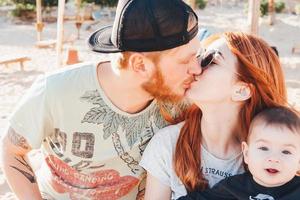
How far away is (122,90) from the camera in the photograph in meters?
2.19

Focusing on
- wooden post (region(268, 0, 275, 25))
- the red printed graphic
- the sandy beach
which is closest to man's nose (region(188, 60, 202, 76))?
the red printed graphic

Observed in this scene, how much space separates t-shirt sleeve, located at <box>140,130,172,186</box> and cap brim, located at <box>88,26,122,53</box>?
425mm

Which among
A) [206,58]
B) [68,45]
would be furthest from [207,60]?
[68,45]

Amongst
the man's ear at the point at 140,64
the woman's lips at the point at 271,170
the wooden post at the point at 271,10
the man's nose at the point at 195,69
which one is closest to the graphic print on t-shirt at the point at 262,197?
the woman's lips at the point at 271,170

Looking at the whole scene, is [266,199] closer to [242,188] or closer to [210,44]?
[242,188]

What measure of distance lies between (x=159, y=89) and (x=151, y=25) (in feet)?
0.94

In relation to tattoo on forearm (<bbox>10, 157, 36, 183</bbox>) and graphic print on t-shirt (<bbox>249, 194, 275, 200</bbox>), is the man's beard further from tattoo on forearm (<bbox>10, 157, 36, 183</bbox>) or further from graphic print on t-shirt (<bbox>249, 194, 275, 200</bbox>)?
tattoo on forearm (<bbox>10, 157, 36, 183</bbox>)

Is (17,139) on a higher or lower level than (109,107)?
lower

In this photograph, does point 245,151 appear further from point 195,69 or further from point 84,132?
point 84,132

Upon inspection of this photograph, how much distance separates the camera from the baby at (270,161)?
194cm

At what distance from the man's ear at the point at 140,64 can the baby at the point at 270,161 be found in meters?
0.47

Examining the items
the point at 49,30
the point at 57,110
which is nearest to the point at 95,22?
the point at 49,30

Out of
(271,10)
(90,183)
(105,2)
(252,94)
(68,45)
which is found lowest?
(105,2)

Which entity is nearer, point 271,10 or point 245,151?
point 245,151
